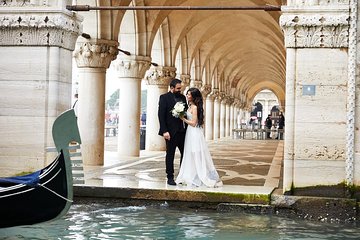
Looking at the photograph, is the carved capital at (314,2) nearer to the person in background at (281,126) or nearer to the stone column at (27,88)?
the stone column at (27,88)

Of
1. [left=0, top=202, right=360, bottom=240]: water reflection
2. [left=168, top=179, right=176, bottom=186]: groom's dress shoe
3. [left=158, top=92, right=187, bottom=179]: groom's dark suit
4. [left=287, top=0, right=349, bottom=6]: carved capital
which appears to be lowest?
[left=0, top=202, right=360, bottom=240]: water reflection

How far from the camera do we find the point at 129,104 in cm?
1781

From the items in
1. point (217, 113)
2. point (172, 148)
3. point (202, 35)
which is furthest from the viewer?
point (217, 113)

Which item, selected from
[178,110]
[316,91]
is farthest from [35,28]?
[316,91]

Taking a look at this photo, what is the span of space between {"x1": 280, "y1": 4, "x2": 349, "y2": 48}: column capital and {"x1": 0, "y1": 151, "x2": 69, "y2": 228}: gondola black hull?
446 centimetres

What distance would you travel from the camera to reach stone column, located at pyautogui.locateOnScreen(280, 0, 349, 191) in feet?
30.3

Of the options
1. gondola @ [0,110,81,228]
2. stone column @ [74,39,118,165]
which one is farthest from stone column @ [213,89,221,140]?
gondola @ [0,110,81,228]

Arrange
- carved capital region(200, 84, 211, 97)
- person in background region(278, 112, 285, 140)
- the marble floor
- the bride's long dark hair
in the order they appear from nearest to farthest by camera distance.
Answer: the marble floor < the bride's long dark hair < carved capital region(200, 84, 211, 97) < person in background region(278, 112, 285, 140)

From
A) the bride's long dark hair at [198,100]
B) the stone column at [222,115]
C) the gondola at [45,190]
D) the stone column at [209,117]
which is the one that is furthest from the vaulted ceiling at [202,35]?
the gondola at [45,190]

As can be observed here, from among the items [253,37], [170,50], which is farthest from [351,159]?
[253,37]

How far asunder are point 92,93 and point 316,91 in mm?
7080

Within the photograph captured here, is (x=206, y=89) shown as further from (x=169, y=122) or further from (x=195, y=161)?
(x=195, y=161)

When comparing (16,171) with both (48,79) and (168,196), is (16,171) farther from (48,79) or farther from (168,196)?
(168,196)

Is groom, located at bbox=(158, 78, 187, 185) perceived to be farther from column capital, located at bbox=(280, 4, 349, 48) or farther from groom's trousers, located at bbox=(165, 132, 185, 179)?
column capital, located at bbox=(280, 4, 349, 48)
